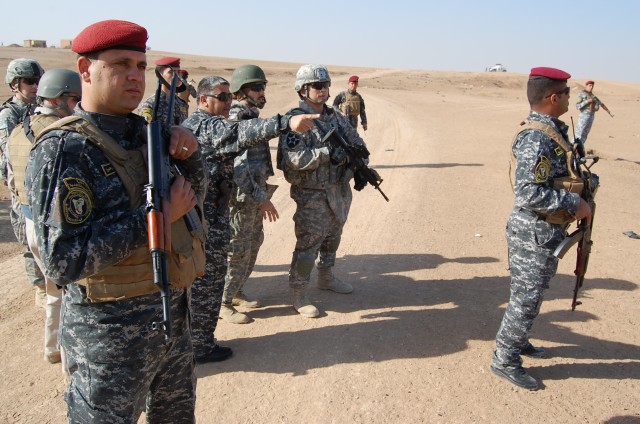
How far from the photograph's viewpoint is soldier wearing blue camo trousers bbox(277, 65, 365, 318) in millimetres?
4473

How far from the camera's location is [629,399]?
3.60 meters

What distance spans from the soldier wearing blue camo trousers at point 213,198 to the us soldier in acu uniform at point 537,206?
187 cm

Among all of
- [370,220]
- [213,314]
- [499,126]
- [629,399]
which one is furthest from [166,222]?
[499,126]

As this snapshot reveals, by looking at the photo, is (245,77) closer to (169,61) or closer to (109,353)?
(169,61)

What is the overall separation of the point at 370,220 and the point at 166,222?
19.2ft

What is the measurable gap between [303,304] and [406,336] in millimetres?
1023

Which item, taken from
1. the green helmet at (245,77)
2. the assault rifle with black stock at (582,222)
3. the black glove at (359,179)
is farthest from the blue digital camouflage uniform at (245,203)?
the assault rifle with black stock at (582,222)

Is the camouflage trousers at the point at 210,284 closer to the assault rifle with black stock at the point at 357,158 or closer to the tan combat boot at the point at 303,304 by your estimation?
the tan combat boot at the point at 303,304

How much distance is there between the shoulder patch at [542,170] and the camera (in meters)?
3.36

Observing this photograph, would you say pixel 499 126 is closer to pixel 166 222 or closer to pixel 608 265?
pixel 608 265

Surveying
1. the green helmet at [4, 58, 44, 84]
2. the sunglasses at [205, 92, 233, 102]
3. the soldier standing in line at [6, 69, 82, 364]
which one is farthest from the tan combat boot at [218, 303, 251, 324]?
the green helmet at [4, 58, 44, 84]

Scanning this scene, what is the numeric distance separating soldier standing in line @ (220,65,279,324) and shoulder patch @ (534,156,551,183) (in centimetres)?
215

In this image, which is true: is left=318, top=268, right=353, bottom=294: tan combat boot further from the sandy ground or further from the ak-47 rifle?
the ak-47 rifle

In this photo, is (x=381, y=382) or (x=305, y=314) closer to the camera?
(x=381, y=382)
